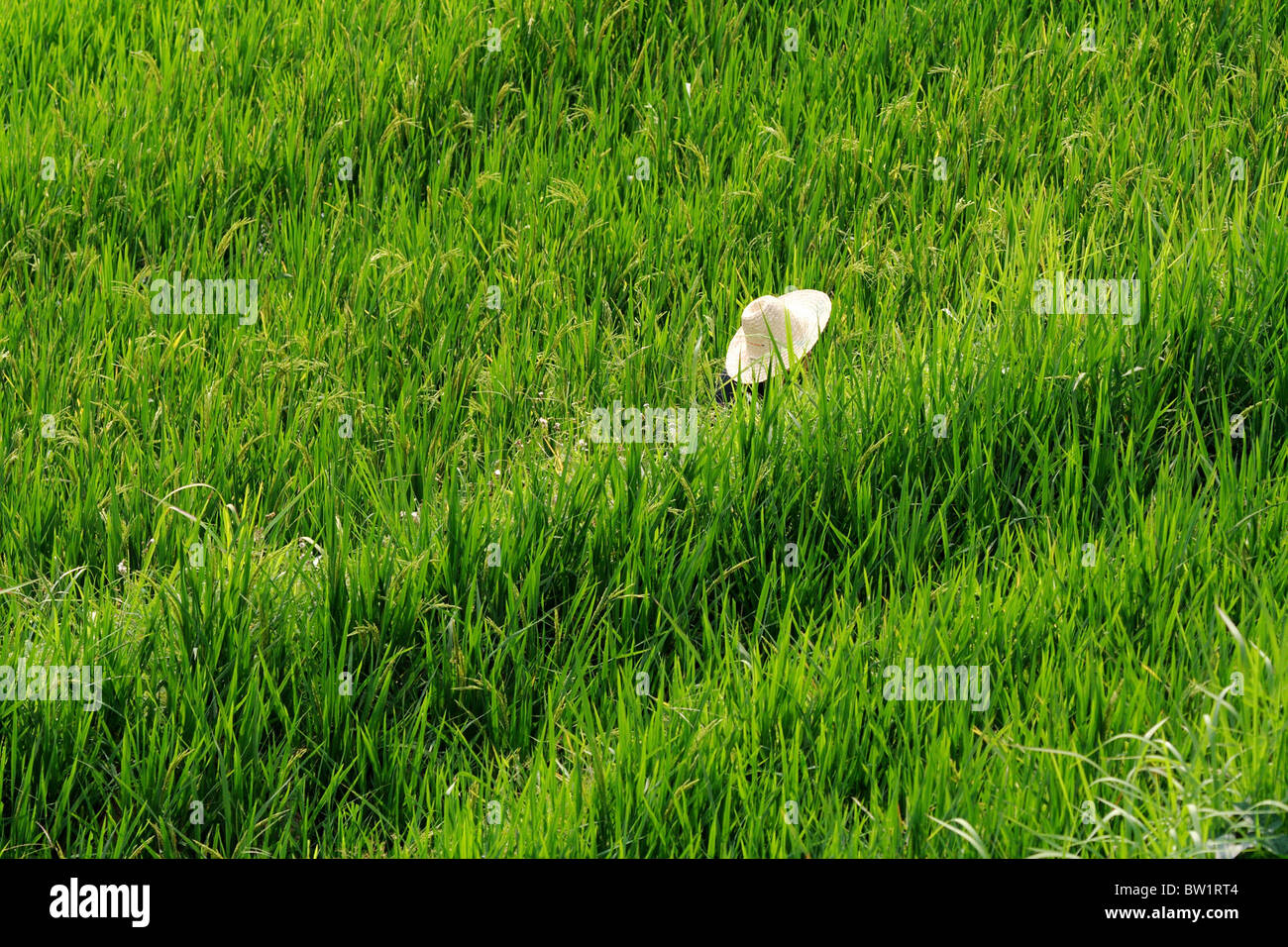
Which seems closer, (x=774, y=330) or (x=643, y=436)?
(x=643, y=436)

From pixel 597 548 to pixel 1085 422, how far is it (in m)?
1.15

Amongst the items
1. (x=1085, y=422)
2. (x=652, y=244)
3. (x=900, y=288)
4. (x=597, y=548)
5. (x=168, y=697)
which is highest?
(x=652, y=244)

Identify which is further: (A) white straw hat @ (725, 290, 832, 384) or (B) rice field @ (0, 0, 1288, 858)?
(A) white straw hat @ (725, 290, 832, 384)

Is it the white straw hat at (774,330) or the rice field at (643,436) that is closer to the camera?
the rice field at (643,436)

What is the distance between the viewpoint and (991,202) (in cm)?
333

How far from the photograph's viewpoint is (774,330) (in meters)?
2.98

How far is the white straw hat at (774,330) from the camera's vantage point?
9.41 feet

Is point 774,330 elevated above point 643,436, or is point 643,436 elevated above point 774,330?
point 774,330

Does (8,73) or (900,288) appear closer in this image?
(900,288)

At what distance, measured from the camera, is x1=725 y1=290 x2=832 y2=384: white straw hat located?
113 inches

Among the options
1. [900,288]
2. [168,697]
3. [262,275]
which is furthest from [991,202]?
[168,697]

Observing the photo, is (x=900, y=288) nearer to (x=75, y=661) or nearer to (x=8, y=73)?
(x=75, y=661)

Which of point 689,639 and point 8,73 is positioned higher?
point 8,73
